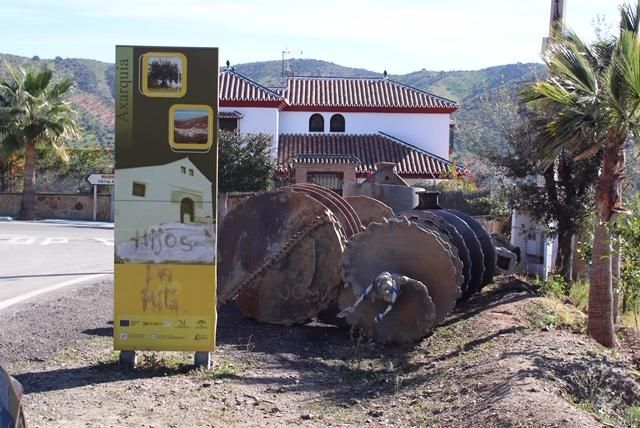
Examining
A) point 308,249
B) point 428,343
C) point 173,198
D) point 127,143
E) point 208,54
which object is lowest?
point 428,343

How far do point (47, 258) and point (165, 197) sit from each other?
474 inches

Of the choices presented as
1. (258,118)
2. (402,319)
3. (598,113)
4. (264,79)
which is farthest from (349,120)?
(264,79)

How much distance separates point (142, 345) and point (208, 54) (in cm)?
290

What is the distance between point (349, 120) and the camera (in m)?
43.9

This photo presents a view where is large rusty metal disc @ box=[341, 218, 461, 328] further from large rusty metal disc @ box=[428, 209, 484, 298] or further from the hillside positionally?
the hillside

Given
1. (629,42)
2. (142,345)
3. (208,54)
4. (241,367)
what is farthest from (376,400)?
(629,42)

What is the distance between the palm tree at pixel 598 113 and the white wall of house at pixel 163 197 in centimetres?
505

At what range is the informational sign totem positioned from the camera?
8586mm

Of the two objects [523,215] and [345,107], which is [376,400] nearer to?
[523,215]

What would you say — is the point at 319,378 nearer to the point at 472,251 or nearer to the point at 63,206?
the point at 472,251

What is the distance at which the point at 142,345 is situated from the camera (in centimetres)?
870

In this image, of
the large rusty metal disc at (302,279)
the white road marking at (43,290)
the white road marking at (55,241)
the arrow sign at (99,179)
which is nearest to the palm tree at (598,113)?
the large rusty metal disc at (302,279)

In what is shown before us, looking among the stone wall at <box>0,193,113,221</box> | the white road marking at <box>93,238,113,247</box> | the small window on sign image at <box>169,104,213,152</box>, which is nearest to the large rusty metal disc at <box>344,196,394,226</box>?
the small window on sign image at <box>169,104,213,152</box>

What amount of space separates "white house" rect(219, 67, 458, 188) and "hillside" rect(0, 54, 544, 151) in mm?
25216
